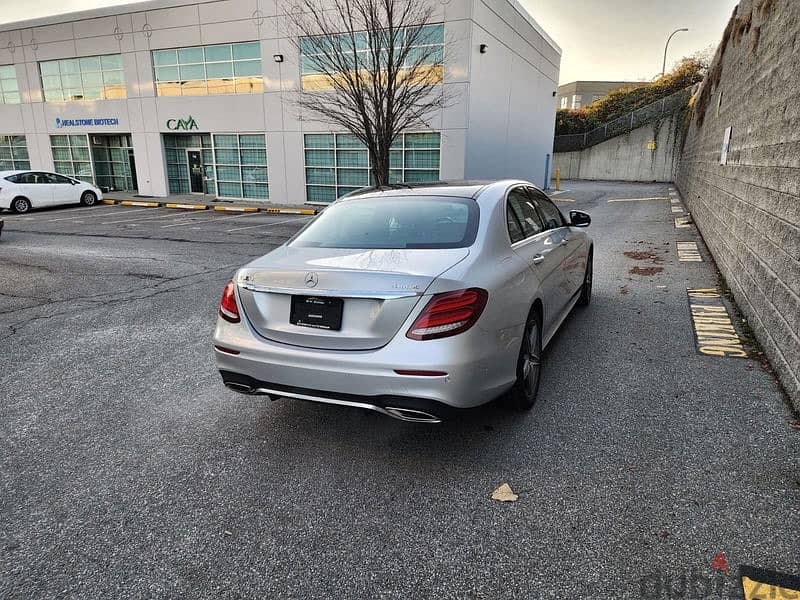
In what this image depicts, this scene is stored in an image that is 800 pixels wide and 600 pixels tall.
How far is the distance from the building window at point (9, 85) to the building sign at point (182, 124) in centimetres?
964

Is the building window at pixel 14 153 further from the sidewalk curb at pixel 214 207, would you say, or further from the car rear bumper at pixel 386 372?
the car rear bumper at pixel 386 372

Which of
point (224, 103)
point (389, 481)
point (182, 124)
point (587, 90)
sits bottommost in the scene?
point (389, 481)

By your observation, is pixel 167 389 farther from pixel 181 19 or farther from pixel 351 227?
pixel 181 19

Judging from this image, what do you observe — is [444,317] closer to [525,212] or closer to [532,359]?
[532,359]

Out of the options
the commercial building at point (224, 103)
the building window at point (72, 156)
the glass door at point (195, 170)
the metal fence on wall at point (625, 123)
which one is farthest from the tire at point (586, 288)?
the metal fence on wall at point (625, 123)

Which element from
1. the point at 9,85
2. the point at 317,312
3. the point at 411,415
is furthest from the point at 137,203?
the point at 411,415

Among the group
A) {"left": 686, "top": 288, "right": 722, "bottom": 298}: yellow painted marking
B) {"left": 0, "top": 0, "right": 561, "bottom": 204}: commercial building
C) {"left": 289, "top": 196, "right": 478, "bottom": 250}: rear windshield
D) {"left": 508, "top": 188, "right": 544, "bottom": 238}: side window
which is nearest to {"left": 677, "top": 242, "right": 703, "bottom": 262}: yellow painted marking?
{"left": 686, "top": 288, "right": 722, "bottom": 298}: yellow painted marking

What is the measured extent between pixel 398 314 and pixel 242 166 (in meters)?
21.1

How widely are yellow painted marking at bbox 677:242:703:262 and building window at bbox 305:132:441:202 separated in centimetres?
927

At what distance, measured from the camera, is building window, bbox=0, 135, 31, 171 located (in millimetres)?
26812

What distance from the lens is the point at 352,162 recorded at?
795 inches

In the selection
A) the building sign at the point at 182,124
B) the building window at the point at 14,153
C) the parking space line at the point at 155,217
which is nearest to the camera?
the parking space line at the point at 155,217

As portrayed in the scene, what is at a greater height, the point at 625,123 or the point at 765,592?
the point at 625,123

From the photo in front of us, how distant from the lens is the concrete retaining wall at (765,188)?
14.2ft
